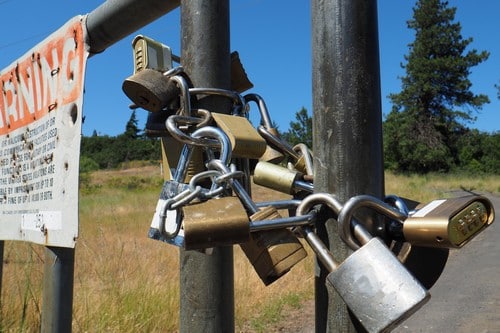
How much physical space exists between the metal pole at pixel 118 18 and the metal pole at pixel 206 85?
0.68ft

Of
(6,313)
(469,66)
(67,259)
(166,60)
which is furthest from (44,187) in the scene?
(469,66)

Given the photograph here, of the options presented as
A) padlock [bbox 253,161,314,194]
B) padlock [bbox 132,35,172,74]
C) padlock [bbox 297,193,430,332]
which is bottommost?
padlock [bbox 297,193,430,332]

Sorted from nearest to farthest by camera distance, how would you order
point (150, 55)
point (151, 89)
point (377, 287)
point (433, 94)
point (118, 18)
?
point (377, 287), point (151, 89), point (150, 55), point (118, 18), point (433, 94)

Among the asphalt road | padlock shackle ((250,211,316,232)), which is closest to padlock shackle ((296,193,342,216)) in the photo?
padlock shackle ((250,211,316,232))

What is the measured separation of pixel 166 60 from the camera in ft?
3.33

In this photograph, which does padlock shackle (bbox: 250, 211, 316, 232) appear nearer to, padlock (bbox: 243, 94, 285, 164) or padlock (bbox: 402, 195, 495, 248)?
padlock (bbox: 402, 195, 495, 248)

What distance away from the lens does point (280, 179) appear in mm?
732

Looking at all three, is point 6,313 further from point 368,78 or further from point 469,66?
point 469,66

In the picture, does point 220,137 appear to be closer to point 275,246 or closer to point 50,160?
point 275,246

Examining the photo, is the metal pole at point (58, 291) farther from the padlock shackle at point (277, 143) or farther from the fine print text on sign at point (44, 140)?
the padlock shackle at point (277, 143)

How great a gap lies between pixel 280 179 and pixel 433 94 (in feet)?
113

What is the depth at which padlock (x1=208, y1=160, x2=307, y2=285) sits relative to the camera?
61cm

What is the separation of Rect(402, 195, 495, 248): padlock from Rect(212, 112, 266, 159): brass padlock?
268 mm

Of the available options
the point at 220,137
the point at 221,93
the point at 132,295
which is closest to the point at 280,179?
the point at 220,137
